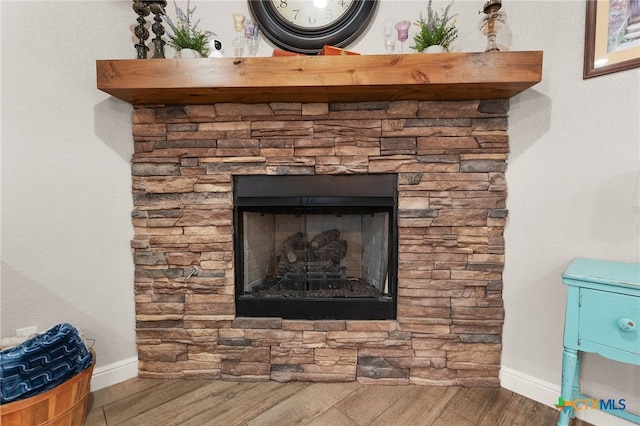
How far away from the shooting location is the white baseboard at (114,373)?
1417 mm

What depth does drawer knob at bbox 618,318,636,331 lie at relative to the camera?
90 centimetres

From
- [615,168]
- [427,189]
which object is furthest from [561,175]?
[427,189]

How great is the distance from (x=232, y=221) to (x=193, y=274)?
355mm

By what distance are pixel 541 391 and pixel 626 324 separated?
675mm

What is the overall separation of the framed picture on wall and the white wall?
3 centimetres

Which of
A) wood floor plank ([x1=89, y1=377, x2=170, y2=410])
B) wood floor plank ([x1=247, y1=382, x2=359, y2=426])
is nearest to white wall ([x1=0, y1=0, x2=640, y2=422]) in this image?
wood floor plank ([x1=89, y1=377, x2=170, y2=410])

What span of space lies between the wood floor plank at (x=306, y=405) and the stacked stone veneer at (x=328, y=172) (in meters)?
0.06

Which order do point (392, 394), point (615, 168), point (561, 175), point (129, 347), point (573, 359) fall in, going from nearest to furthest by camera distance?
point (573, 359)
point (615, 168)
point (561, 175)
point (392, 394)
point (129, 347)

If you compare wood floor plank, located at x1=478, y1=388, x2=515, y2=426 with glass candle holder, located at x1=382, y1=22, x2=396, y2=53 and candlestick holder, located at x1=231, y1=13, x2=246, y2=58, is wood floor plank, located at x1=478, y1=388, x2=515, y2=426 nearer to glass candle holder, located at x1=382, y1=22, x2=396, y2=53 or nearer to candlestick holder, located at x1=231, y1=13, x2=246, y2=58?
glass candle holder, located at x1=382, y1=22, x2=396, y2=53

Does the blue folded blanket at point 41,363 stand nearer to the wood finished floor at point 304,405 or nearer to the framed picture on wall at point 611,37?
the wood finished floor at point 304,405

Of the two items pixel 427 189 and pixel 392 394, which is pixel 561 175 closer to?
pixel 427 189

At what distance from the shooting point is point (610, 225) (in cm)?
118

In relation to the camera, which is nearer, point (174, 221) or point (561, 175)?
point (561, 175)

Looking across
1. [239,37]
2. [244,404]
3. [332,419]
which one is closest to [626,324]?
[332,419]
